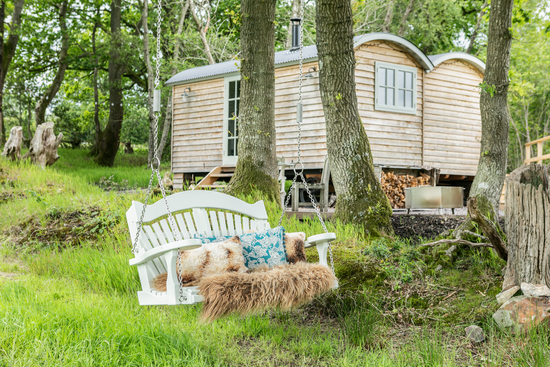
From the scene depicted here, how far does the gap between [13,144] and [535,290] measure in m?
9.95

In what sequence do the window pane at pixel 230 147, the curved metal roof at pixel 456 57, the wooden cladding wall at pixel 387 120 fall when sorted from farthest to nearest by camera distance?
1. the window pane at pixel 230 147
2. the curved metal roof at pixel 456 57
3. the wooden cladding wall at pixel 387 120

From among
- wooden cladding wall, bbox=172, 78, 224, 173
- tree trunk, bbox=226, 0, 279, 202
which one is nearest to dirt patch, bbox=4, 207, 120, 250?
tree trunk, bbox=226, 0, 279, 202

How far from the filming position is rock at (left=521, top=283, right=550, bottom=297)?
2.95m

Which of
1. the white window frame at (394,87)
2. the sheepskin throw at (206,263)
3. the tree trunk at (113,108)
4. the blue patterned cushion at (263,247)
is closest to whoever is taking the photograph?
the sheepskin throw at (206,263)

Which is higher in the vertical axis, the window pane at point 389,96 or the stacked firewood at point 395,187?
the window pane at point 389,96

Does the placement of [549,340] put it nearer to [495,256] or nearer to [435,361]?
[435,361]

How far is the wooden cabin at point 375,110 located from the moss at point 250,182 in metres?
3.81

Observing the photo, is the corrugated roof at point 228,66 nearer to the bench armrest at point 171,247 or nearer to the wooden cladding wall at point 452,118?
the wooden cladding wall at point 452,118

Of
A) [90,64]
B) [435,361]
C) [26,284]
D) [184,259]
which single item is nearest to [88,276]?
[26,284]

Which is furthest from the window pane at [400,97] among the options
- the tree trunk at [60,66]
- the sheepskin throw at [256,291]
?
the tree trunk at [60,66]

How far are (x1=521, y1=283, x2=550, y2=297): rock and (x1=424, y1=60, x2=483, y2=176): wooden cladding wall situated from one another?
817 centimetres

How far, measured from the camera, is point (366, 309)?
3.54 meters

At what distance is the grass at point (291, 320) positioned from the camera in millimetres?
2691

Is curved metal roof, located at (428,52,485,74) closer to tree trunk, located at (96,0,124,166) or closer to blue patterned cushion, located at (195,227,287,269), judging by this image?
blue patterned cushion, located at (195,227,287,269)
